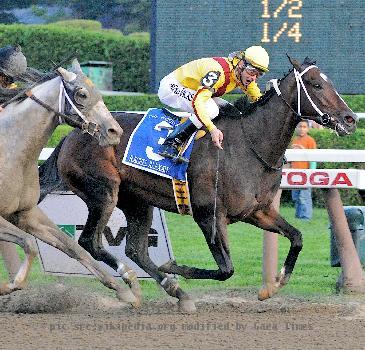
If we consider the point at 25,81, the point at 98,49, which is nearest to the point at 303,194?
the point at 25,81

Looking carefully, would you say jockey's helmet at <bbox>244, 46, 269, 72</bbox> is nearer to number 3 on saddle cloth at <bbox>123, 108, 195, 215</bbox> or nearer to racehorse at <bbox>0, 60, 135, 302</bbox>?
number 3 on saddle cloth at <bbox>123, 108, 195, 215</bbox>

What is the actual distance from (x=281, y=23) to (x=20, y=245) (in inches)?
304

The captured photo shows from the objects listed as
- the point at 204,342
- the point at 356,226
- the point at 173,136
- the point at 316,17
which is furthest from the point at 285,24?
the point at 204,342

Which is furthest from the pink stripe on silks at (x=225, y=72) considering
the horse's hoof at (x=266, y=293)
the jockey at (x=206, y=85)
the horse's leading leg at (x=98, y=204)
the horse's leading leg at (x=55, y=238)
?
the horse's leading leg at (x=55, y=238)

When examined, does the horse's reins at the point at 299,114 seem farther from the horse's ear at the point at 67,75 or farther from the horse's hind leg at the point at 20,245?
the horse's hind leg at the point at 20,245

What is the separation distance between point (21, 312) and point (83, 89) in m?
1.45

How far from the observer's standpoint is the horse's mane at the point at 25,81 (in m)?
6.39

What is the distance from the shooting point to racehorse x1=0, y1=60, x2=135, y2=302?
20.2ft

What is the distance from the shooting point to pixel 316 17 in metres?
13.3

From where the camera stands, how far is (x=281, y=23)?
13297 mm

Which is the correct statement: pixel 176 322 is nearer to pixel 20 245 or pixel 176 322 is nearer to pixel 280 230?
pixel 20 245

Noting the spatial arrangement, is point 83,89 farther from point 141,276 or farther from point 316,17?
A: point 316,17

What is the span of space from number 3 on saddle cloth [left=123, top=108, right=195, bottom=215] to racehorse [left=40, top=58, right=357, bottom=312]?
0.14 feet

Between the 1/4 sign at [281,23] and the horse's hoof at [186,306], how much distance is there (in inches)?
267
